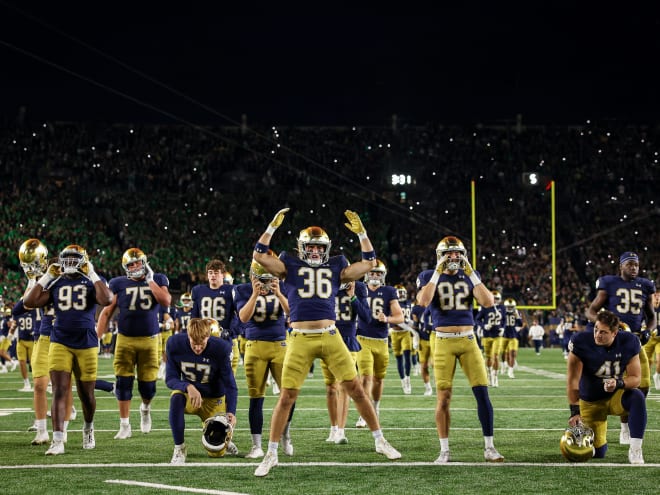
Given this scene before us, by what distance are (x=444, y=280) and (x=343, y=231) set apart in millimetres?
33573

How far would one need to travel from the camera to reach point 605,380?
820cm

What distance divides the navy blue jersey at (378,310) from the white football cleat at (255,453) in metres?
2.72

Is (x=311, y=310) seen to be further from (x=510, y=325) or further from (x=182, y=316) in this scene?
(x=510, y=325)

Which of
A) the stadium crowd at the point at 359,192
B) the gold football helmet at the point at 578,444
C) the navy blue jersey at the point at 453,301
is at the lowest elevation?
the gold football helmet at the point at 578,444

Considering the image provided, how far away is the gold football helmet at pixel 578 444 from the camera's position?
26.8 ft

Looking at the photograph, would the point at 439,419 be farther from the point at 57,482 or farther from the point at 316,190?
the point at 316,190

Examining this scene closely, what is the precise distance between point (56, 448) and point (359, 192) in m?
35.9

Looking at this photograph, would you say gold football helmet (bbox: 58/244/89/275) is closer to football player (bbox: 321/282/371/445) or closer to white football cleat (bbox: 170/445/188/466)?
white football cleat (bbox: 170/445/188/466)

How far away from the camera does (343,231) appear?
139 ft

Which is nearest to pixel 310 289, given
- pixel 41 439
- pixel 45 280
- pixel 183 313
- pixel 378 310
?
pixel 45 280

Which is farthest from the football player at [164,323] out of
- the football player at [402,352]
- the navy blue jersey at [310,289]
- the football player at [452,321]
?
the football player at [402,352]

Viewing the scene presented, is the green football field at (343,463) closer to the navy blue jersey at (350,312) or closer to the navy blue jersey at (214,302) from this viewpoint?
the navy blue jersey at (350,312)

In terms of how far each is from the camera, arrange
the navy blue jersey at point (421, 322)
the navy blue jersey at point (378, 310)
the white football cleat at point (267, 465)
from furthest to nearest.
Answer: the navy blue jersey at point (421, 322) → the navy blue jersey at point (378, 310) → the white football cleat at point (267, 465)

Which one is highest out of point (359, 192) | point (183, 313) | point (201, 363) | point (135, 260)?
point (359, 192)
